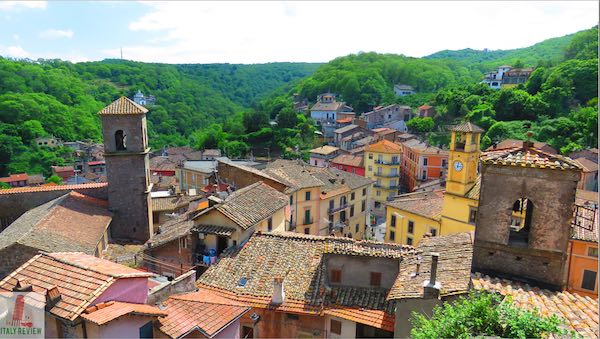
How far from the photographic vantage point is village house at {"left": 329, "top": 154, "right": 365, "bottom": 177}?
5562cm

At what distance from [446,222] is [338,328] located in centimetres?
1667

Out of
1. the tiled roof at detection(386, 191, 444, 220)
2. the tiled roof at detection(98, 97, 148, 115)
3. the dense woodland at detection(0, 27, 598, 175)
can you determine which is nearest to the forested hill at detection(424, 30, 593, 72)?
the dense woodland at detection(0, 27, 598, 175)

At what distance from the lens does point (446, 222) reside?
2772 cm

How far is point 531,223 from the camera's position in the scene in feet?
33.1

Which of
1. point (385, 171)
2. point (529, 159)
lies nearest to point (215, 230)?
point (529, 159)

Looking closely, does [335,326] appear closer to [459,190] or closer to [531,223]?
[531,223]

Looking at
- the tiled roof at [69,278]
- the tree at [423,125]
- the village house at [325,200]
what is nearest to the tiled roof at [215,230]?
the tiled roof at [69,278]

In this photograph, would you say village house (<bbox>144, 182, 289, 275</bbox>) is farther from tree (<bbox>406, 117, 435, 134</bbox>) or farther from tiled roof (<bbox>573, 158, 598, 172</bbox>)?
tree (<bbox>406, 117, 435, 134</bbox>)

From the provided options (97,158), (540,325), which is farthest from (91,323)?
(97,158)

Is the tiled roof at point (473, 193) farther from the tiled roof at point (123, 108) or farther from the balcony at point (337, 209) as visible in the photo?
the tiled roof at point (123, 108)

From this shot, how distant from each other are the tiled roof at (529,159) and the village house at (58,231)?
15185 millimetres

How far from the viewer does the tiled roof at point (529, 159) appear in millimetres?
9633

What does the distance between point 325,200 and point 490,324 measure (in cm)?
2725

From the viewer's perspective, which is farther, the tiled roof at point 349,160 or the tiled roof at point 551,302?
the tiled roof at point 349,160
